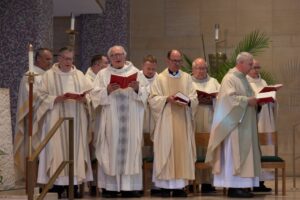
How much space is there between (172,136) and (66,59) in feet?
5.82

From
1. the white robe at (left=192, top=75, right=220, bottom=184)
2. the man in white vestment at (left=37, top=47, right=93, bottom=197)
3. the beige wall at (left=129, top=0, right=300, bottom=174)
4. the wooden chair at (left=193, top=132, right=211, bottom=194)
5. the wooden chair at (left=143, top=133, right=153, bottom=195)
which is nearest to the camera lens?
the man in white vestment at (left=37, top=47, right=93, bottom=197)

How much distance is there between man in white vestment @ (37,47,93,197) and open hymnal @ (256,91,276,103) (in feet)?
7.49

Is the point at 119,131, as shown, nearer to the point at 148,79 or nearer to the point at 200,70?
the point at 148,79

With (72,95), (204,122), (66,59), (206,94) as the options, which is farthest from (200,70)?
(72,95)

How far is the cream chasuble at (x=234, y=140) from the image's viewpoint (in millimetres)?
10000

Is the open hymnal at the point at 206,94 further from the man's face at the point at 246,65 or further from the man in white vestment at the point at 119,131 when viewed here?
the man in white vestment at the point at 119,131

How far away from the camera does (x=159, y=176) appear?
10148 mm

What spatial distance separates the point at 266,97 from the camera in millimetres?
9711

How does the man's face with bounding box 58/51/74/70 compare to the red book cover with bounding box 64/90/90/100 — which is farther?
the man's face with bounding box 58/51/74/70

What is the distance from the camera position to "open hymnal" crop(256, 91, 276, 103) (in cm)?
963

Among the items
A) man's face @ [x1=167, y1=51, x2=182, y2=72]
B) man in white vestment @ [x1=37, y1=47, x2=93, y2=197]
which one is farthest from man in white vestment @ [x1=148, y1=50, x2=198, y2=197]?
man in white vestment @ [x1=37, y1=47, x2=93, y2=197]

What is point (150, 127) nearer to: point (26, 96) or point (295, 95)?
point (26, 96)

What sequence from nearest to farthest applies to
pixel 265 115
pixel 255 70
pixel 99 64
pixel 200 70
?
pixel 200 70, pixel 99 64, pixel 255 70, pixel 265 115

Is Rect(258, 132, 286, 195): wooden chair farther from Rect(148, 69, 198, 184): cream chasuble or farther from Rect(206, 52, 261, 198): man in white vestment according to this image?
Rect(148, 69, 198, 184): cream chasuble
